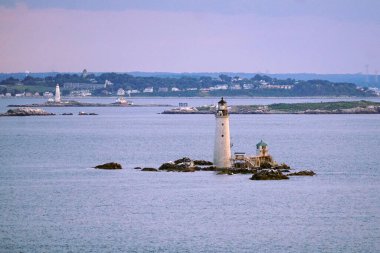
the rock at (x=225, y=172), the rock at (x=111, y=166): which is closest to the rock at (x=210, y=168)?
the rock at (x=225, y=172)

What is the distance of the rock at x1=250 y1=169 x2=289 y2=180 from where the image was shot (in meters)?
58.7

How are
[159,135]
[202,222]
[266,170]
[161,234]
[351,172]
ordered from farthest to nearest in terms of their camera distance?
1. [159,135]
2. [351,172]
3. [266,170]
4. [202,222]
5. [161,234]

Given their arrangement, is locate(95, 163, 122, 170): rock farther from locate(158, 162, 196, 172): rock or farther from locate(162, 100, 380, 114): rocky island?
locate(162, 100, 380, 114): rocky island

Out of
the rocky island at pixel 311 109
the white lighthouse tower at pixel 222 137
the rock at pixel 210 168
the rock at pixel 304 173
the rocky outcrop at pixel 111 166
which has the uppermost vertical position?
the white lighthouse tower at pixel 222 137

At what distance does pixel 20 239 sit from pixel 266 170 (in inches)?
910

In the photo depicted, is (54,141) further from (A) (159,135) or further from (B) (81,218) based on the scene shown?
(B) (81,218)

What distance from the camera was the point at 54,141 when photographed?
9994 centimetres

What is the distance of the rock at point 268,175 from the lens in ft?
193

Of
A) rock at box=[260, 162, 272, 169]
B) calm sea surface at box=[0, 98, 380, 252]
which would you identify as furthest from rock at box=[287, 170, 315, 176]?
rock at box=[260, 162, 272, 169]

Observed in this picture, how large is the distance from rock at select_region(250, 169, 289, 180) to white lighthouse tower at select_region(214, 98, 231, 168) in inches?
79.7

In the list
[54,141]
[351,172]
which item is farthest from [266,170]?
[54,141]

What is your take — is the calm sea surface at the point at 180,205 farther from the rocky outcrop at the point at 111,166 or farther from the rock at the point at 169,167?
the rock at the point at 169,167

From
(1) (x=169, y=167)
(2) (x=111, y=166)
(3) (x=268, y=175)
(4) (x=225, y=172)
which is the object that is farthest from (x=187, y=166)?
(3) (x=268, y=175)

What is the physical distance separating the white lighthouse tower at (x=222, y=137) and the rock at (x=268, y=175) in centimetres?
203
